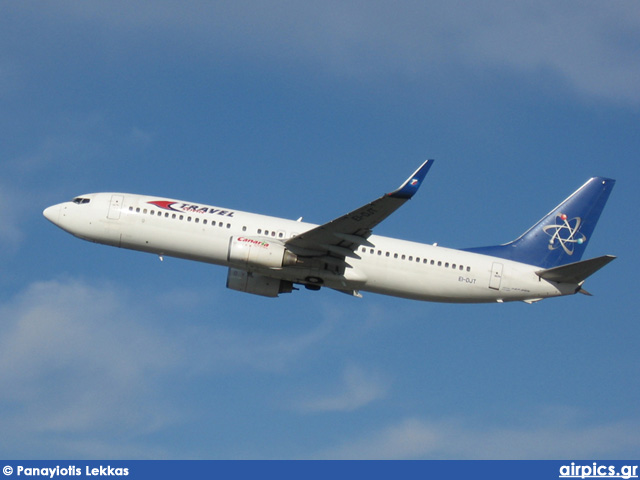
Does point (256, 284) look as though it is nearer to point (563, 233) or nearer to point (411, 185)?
point (411, 185)

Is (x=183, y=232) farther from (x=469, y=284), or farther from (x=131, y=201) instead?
(x=469, y=284)

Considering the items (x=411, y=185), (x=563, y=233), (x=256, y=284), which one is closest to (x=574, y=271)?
(x=563, y=233)

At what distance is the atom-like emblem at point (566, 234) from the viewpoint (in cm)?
5006

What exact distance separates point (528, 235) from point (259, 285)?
16.9m

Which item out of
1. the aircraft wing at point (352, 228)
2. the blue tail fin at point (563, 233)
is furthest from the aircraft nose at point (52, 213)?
the blue tail fin at point (563, 233)

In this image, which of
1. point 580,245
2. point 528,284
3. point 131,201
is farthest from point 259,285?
point 580,245

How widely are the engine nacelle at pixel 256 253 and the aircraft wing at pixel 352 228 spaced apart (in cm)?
74

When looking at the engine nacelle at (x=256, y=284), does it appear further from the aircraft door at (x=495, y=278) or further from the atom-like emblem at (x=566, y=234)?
the atom-like emblem at (x=566, y=234)

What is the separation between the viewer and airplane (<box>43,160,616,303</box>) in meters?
43.9

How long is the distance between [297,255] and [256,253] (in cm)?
Answer: 237

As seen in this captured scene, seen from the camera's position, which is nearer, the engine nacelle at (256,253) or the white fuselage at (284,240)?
the engine nacelle at (256,253)

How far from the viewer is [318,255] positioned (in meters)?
44.3

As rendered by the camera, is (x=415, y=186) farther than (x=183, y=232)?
No

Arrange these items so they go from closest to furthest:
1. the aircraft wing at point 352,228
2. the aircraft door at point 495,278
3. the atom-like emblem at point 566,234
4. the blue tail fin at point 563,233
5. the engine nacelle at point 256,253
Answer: the aircraft wing at point 352,228, the engine nacelle at point 256,253, the aircraft door at point 495,278, the blue tail fin at point 563,233, the atom-like emblem at point 566,234
